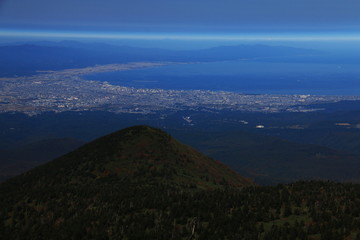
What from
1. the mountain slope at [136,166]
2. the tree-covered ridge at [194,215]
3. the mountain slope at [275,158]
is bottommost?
the mountain slope at [275,158]

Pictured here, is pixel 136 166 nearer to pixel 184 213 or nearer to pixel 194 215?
pixel 184 213

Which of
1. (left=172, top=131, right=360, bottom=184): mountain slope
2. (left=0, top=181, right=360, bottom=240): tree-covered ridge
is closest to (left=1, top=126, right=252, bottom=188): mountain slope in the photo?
(left=0, top=181, right=360, bottom=240): tree-covered ridge

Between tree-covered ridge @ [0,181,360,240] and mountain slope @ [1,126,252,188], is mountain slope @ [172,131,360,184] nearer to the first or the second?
mountain slope @ [1,126,252,188]

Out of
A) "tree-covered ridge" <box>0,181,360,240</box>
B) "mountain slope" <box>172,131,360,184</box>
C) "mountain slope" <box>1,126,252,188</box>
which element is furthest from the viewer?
"mountain slope" <box>172,131,360,184</box>

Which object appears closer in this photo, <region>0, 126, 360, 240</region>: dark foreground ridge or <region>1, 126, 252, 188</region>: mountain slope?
<region>0, 126, 360, 240</region>: dark foreground ridge

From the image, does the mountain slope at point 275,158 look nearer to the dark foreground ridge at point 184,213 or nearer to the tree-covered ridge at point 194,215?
the dark foreground ridge at point 184,213

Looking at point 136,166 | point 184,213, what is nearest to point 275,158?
point 136,166

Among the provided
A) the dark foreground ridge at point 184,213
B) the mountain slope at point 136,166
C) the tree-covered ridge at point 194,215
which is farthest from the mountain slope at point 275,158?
the tree-covered ridge at point 194,215

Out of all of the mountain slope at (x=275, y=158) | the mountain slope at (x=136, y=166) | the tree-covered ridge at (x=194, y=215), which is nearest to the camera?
the tree-covered ridge at (x=194, y=215)
